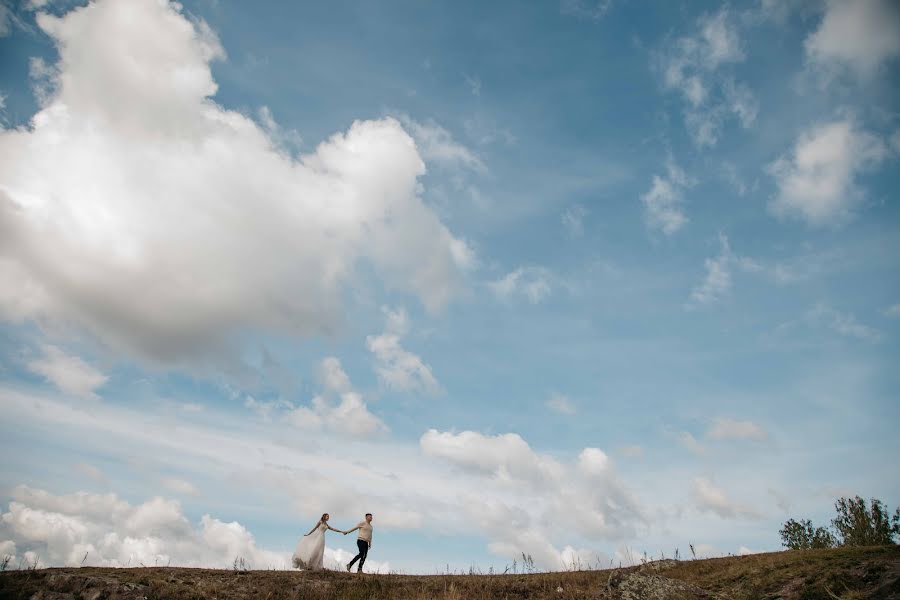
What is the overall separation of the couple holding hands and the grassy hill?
98 centimetres

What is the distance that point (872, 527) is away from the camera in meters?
30.1

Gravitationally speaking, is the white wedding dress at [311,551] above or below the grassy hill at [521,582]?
above

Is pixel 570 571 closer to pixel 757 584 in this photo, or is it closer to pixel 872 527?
pixel 757 584

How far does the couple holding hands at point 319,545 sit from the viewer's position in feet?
75.0

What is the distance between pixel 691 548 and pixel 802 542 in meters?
18.1

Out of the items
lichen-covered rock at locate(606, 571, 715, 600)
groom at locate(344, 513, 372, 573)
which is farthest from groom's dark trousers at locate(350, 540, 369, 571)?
lichen-covered rock at locate(606, 571, 715, 600)

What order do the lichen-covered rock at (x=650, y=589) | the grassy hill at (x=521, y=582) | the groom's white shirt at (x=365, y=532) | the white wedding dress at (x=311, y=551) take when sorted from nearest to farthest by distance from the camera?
1. the grassy hill at (x=521, y=582)
2. the lichen-covered rock at (x=650, y=589)
3. the white wedding dress at (x=311, y=551)
4. the groom's white shirt at (x=365, y=532)

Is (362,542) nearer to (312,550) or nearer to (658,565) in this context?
(312,550)

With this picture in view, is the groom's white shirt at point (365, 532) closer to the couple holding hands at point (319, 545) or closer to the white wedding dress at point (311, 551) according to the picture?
the couple holding hands at point (319, 545)

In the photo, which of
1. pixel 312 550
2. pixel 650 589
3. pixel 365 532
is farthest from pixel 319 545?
pixel 650 589

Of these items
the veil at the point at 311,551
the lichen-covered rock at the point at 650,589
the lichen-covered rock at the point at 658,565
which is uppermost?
the veil at the point at 311,551

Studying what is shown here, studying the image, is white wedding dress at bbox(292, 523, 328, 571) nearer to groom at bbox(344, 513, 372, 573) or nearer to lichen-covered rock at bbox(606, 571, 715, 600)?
groom at bbox(344, 513, 372, 573)

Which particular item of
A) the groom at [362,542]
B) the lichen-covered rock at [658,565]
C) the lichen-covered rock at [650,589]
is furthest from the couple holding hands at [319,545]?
the lichen-covered rock at [658,565]

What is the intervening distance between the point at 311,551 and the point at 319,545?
47cm
